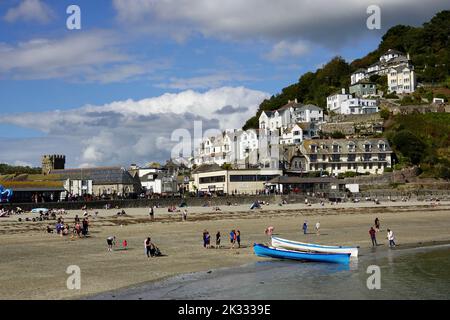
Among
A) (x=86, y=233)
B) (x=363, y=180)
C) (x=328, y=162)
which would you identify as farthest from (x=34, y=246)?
(x=328, y=162)

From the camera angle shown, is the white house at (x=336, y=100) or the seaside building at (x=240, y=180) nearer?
the seaside building at (x=240, y=180)

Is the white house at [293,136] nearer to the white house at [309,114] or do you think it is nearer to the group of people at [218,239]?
the white house at [309,114]

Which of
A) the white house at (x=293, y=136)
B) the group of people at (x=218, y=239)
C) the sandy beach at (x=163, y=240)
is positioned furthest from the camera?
the white house at (x=293, y=136)

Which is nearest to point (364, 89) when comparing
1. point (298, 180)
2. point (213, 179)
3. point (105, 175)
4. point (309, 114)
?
point (309, 114)

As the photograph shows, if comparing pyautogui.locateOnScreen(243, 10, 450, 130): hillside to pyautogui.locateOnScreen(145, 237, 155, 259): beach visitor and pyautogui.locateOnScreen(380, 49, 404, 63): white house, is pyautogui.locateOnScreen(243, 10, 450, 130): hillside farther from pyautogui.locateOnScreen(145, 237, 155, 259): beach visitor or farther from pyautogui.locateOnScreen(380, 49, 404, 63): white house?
pyautogui.locateOnScreen(145, 237, 155, 259): beach visitor

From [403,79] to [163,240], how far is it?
4211 inches

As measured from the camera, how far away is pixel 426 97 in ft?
407

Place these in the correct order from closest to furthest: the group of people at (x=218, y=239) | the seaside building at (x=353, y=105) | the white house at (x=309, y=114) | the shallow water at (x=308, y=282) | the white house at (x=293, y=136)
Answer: the shallow water at (x=308, y=282)
the group of people at (x=218, y=239)
the white house at (x=293, y=136)
the seaside building at (x=353, y=105)
the white house at (x=309, y=114)

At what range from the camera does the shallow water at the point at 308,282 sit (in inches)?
866

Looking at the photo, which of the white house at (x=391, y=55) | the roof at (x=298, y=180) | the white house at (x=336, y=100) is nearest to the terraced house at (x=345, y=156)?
the roof at (x=298, y=180)

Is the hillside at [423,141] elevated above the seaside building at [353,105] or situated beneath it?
situated beneath

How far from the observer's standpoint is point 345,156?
10212cm

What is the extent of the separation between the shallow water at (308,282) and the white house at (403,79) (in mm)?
105842
